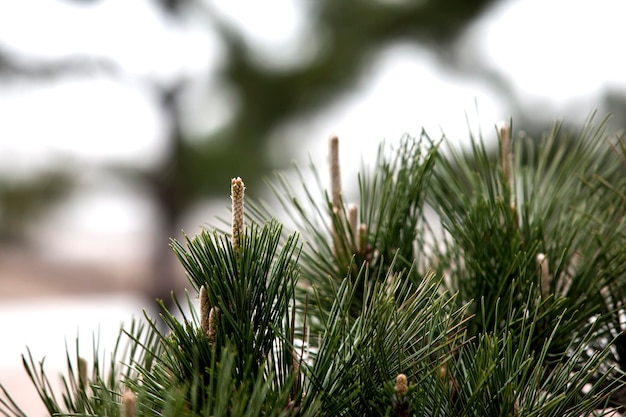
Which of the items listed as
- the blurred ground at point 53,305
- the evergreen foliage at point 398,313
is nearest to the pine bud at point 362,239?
the evergreen foliage at point 398,313

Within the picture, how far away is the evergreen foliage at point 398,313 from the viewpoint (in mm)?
243

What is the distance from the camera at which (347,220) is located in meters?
0.35

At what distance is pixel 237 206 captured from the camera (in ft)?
0.80

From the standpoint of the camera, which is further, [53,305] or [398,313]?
[53,305]

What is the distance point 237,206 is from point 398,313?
0.24 ft

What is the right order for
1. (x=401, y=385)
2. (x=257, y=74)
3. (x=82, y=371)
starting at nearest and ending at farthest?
(x=401, y=385) < (x=82, y=371) < (x=257, y=74)

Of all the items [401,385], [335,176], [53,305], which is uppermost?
[53,305]

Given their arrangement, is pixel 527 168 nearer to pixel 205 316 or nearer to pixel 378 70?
pixel 205 316

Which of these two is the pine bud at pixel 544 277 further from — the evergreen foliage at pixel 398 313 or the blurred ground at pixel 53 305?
the blurred ground at pixel 53 305

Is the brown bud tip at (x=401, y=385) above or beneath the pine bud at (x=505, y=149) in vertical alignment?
beneath

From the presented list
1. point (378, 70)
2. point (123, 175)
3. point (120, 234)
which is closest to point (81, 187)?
point (123, 175)

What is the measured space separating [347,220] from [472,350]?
0.34ft

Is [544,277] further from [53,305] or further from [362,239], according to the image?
[53,305]

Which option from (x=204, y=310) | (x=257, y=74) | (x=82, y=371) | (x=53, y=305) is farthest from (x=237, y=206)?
(x=53, y=305)
